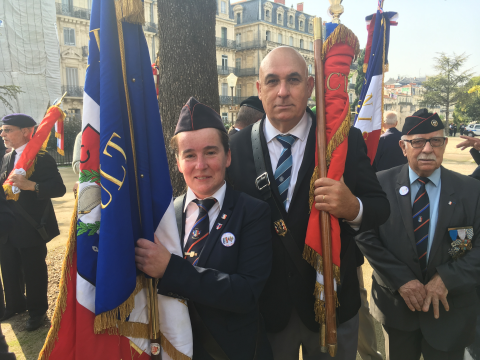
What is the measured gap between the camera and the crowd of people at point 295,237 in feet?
5.67

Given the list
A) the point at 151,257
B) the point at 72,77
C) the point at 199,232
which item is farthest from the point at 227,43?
the point at 151,257

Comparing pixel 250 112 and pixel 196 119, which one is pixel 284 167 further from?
pixel 250 112

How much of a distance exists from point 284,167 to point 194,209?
0.61 metres

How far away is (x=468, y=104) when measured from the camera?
1741 inches

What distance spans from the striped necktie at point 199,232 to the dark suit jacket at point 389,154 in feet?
15.9

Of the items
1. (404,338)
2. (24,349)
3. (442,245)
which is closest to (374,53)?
(442,245)

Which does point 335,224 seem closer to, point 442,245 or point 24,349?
point 442,245

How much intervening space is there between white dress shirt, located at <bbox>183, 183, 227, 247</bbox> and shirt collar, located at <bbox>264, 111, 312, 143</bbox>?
53 cm

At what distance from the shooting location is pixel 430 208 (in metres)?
2.74

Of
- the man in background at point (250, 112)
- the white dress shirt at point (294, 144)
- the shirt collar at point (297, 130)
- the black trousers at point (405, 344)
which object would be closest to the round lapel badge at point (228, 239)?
the white dress shirt at point (294, 144)

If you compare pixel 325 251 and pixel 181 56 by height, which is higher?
pixel 181 56

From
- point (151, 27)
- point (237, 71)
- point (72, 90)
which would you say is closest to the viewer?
point (72, 90)

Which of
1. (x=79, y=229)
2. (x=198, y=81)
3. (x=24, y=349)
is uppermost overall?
(x=198, y=81)

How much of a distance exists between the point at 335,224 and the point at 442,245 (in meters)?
1.12
